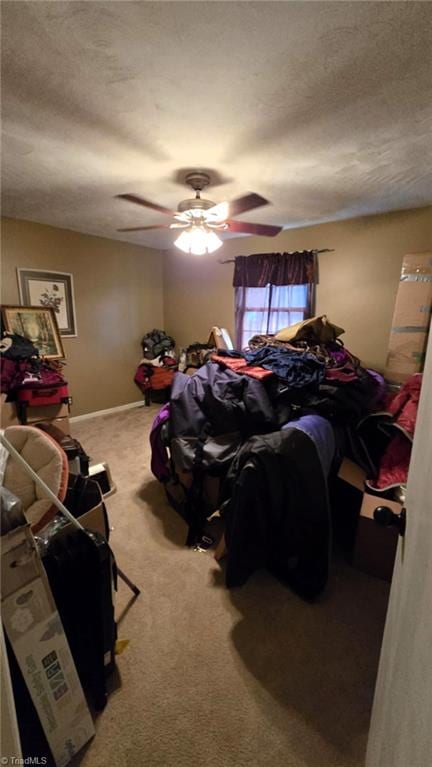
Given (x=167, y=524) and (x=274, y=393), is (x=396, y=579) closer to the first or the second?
(x=274, y=393)

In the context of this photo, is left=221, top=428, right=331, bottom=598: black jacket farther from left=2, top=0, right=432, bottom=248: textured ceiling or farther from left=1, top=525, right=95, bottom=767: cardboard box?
left=2, top=0, right=432, bottom=248: textured ceiling

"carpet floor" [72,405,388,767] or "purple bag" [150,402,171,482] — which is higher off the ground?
"purple bag" [150,402,171,482]

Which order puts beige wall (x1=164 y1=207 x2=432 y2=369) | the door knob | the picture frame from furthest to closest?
the picture frame
beige wall (x1=164 y1=207 x2=432 y2=369)
the door knob

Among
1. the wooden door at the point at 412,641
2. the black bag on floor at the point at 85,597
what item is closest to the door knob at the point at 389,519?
the wooden door at the point at 412,641

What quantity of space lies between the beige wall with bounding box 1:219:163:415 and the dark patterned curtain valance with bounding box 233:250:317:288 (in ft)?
5.00

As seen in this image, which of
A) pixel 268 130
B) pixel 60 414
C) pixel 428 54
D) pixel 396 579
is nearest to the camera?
pixel 396 579

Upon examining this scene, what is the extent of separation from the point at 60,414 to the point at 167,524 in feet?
5.77

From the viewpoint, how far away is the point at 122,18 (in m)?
0.98

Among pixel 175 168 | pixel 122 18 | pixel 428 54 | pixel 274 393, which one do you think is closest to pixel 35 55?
pixel 122 18

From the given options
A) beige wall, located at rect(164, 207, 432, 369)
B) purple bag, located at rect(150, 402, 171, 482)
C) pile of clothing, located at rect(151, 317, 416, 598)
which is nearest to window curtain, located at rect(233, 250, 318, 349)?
beige wall, located at rect(164, 207, 432, 369)

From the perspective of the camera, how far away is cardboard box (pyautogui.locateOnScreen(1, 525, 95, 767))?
0.83 metres

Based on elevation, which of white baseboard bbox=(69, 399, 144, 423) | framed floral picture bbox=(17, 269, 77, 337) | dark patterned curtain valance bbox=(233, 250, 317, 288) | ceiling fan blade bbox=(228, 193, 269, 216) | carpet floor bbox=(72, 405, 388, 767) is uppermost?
ceiling fan blade bbox=(228, 193, 269, 216)

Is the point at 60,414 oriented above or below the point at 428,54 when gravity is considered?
below

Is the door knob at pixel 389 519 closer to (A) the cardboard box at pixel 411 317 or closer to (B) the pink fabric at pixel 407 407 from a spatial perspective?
(B) the pink fabric at pixel 407 407
